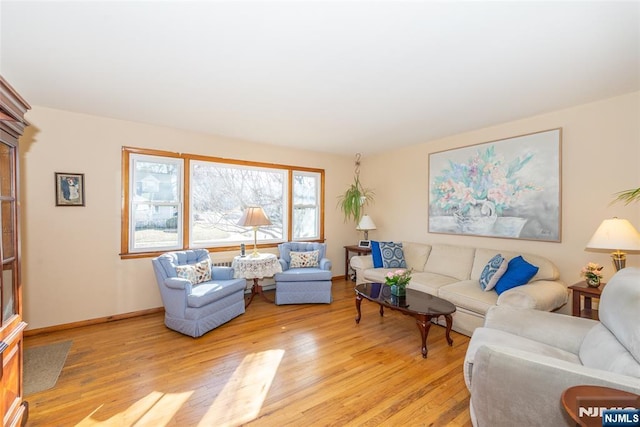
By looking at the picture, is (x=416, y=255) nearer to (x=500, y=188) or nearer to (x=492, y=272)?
(x=492, y=272)

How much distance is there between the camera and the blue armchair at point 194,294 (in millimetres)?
2998

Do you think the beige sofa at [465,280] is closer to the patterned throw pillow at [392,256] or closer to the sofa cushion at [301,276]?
the patterned throw pillow at [392,256]

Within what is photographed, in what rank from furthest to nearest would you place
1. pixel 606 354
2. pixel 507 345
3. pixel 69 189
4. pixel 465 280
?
pixel 465 280
pixel 69 189
pixel 507 345
pixel 606 354

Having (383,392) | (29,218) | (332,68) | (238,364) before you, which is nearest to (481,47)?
(332,68)

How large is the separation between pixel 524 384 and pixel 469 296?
175cm

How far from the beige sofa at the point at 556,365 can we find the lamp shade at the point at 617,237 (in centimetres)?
64

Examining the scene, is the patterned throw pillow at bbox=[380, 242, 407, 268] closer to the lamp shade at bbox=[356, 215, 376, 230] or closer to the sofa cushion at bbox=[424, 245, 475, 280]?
the sofa cushion at bbox=[424, 245, 475, 280]

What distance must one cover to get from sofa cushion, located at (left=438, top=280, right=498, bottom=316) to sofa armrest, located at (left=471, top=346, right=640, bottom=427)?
153 centimetres

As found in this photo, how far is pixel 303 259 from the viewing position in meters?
4.34

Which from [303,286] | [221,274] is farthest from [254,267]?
[303,286]

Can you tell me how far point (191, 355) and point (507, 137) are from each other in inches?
172

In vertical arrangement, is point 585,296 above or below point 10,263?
below

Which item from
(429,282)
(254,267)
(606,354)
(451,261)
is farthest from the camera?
(451,261)

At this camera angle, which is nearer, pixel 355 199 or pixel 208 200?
pixel 208 200
